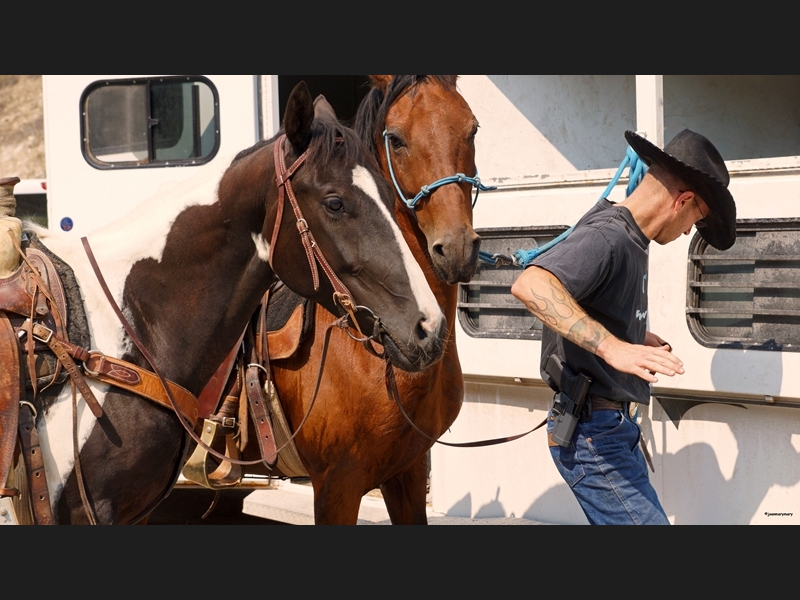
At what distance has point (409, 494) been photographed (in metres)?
3.64

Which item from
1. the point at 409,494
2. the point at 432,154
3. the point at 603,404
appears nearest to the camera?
the point at 603,404

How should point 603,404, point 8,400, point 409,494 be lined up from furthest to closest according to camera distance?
point 409,494 → point 603,404 → point 8,400

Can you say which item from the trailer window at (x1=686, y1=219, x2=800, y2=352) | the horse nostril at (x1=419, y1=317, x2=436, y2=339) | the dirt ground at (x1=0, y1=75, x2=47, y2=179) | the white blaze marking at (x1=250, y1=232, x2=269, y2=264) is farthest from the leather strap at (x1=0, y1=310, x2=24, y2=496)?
the dirt ground at (x1=0, y1=75, x2=47, y2=179)

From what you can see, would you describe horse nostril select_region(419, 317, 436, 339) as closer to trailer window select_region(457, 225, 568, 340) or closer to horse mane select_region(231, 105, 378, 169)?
horse mane select_region(231, 105, 378, 169)

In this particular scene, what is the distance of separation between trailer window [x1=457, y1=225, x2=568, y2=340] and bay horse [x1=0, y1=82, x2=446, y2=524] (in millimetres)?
1891

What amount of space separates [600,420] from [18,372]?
1.63m

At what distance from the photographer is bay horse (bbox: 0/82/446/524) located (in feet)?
7.57

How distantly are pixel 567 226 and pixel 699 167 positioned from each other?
1.51 m

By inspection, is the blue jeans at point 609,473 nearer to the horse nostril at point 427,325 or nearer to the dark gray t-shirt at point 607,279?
the dark gray t-shirt at point 607,279

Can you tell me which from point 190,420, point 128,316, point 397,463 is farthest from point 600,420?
point 128,316

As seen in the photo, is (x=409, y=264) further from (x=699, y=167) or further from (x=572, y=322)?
(x=699, y=167)

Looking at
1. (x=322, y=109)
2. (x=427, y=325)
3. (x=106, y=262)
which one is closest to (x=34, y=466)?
(x=106, y=262)

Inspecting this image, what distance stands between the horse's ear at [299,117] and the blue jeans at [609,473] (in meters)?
1.18

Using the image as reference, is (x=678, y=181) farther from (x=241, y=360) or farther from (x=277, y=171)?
(x=241, y=360)
